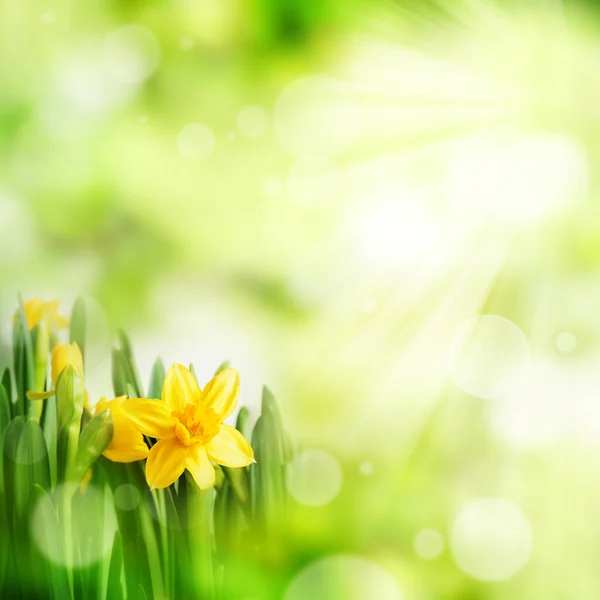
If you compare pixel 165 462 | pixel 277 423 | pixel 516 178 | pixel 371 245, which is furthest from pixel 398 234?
pixel 165 462

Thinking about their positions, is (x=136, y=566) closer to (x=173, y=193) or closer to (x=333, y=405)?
(x=333, y=405)

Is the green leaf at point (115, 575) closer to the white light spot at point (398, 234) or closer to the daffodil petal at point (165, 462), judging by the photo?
the daffodil petal at point (165, 462)

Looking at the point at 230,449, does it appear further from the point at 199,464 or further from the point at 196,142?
the point at 196,142

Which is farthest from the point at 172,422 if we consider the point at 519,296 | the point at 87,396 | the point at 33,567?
the point at 519,296

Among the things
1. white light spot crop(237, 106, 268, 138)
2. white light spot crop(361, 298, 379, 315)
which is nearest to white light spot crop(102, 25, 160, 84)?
white light spot crop(237, 106, 268, 138)

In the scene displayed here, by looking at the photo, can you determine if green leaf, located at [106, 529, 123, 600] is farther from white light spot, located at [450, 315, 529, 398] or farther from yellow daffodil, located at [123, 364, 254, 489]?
white light spot, located at [450, 315, 529, 398]
